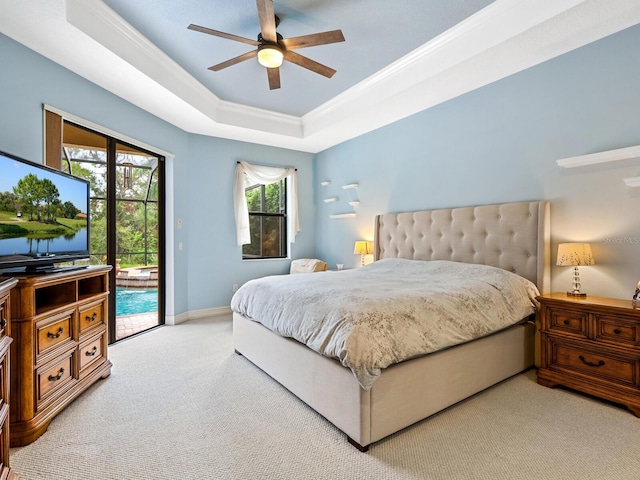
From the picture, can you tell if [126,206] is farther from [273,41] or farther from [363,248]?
[363,248]

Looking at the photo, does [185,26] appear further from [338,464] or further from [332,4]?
[338,464]

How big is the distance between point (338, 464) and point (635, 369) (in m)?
2.01

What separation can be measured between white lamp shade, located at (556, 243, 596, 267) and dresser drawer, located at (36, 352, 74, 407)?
3648 millimetres

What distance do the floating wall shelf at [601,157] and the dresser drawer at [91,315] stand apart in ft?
12.9

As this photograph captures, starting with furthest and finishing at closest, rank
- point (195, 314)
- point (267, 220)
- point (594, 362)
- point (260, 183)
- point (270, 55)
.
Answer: point (267, 220), point (260, 183), point (195, 314), point (270, 55), point (594, 362)

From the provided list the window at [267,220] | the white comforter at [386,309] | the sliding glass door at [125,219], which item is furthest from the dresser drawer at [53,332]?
the window at [267,220]

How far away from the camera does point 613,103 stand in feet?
8.34

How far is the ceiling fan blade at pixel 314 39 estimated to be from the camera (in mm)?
2311

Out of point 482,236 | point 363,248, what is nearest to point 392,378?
point 482,236

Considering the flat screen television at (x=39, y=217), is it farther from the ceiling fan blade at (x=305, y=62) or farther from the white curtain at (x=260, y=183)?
the white curtain at (x=260, y=183)

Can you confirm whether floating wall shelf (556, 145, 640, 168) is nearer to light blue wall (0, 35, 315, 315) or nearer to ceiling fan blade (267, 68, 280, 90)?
ceiling fan blade (267, 68, 280, 90)

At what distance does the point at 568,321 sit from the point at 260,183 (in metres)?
4.35

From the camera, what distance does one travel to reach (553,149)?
2879mm

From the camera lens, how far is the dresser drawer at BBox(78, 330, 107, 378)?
237 centimetres
